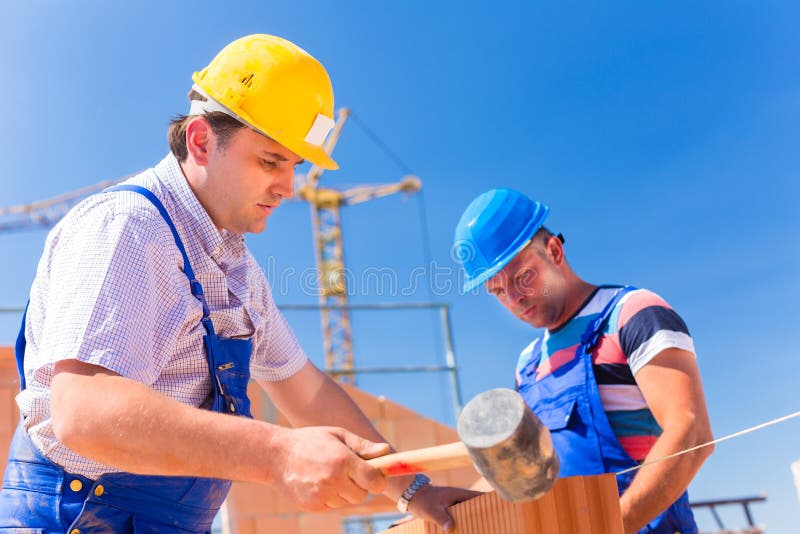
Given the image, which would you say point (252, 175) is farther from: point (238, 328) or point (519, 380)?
point (519, 380)

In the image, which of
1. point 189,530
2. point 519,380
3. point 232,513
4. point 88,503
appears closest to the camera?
point 88,503

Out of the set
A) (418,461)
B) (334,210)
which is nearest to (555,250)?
(418,461)

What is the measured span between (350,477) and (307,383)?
118 cm

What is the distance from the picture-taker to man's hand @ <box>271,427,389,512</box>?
1.73m

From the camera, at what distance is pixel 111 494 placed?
213 centimetres

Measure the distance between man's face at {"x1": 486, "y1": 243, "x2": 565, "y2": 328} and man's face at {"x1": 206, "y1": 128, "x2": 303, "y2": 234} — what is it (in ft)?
4.28

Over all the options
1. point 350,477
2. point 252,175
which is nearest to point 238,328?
point 252,175

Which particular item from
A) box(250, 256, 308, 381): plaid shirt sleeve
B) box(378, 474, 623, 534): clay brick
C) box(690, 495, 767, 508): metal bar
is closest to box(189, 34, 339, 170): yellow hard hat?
box(250, 256, 308, 381): plaid shirt sleeve

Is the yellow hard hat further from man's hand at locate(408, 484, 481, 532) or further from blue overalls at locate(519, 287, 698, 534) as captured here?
blue overalls at locate(519, 287, 698, 534)

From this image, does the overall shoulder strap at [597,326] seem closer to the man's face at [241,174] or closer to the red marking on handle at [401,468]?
the man's face at [241,174]

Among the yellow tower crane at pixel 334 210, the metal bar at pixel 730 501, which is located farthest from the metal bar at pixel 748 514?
the yellow tower crane at pixel 334 210

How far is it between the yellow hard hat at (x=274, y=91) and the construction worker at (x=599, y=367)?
114cm

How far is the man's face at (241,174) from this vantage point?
8.18ft

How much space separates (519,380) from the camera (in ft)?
11.5
